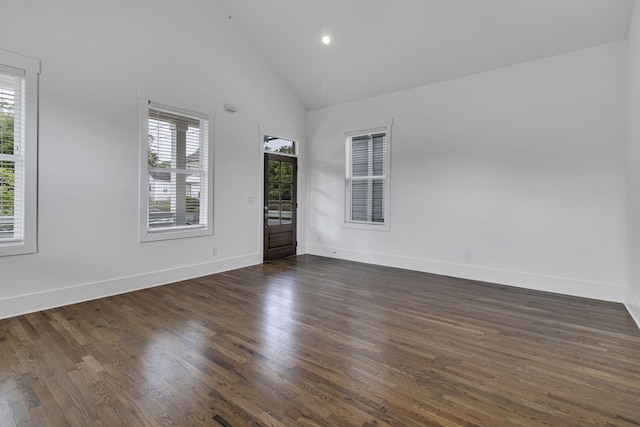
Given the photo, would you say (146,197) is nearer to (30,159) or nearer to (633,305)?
(30,159)

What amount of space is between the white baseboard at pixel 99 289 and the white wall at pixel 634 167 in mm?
5100

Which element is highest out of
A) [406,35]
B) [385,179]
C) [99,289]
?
[406,35]

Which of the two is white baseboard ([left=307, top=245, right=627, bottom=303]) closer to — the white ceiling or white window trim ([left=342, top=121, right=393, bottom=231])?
white window trim ([left=342, top=121, right=393, bottom=231])

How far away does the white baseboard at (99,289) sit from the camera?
3.30 metres

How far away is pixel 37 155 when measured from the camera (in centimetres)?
338

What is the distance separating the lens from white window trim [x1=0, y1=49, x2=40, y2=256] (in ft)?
10.8

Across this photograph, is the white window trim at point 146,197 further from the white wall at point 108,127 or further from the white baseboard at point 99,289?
the white baseboard at point 99,289

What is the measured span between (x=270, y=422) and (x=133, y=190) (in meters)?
3.50

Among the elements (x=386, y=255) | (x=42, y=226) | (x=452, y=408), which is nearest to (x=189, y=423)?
(x=452, y=408)

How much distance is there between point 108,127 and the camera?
391 centimetres

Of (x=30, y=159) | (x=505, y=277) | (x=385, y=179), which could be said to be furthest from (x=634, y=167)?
(x=30, y=159)

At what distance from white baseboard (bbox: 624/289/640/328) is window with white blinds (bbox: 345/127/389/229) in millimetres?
3184

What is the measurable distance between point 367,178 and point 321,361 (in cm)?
422

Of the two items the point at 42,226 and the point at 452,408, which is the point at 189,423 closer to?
the point at 452,408
